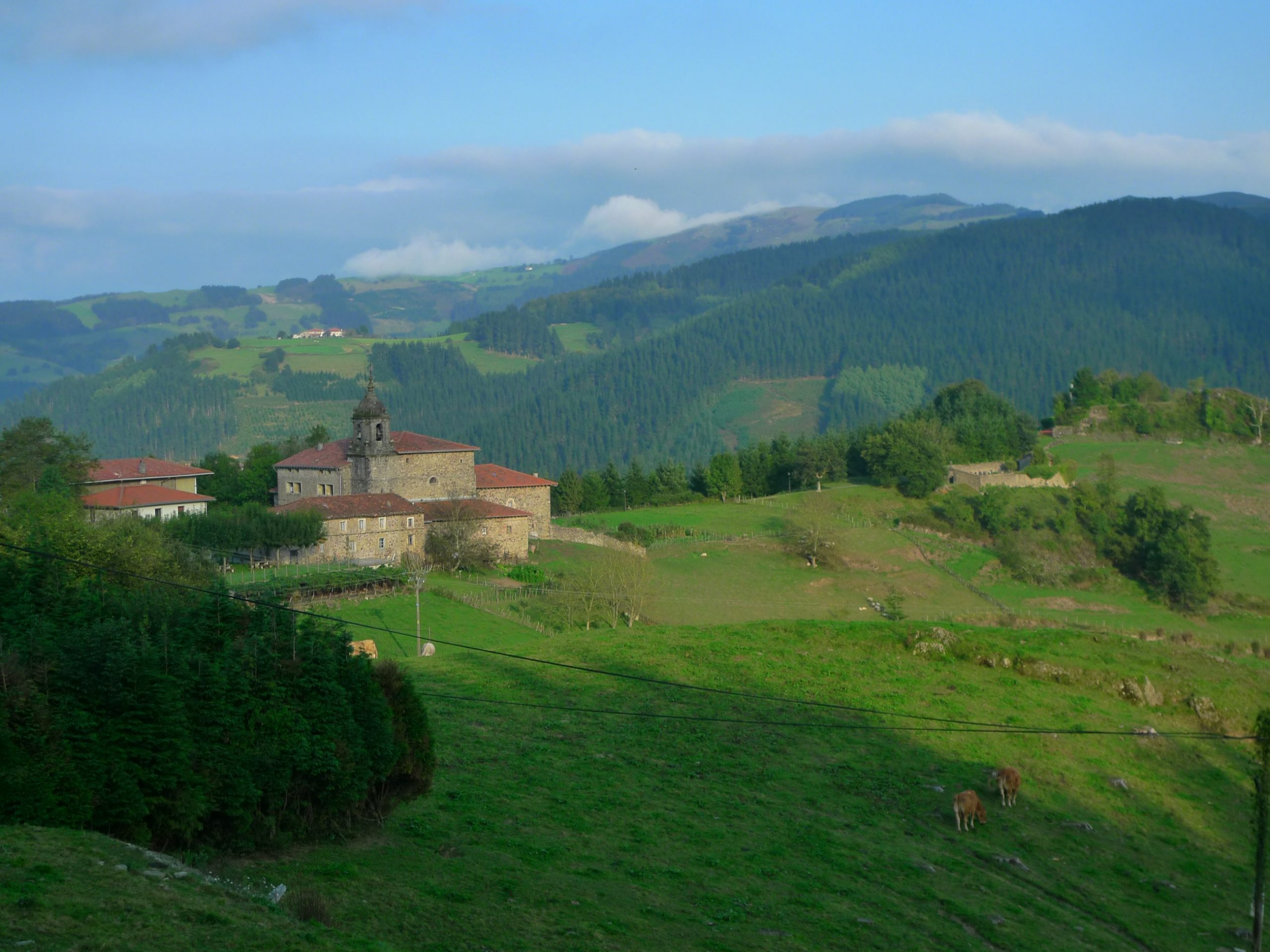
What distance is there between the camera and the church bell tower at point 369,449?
2751 inches

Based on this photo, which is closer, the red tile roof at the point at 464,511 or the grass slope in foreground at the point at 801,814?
the grass slope in foreground at the point at 801,814

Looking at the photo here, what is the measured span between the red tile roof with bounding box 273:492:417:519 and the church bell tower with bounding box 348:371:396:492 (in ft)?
15.6

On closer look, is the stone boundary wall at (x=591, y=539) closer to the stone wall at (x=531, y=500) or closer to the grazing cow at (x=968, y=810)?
the stone wall at (x=531, y=500)

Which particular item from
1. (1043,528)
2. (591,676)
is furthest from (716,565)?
(591,676)

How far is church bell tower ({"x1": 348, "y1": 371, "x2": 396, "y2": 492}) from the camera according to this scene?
69.9 m

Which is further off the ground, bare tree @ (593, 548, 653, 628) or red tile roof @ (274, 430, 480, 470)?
red tile roof @ (274, 430, 480, 470)

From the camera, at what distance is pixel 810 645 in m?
39.6

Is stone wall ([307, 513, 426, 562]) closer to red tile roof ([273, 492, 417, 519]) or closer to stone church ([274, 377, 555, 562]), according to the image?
stone church ([274, 377, 555, 562])

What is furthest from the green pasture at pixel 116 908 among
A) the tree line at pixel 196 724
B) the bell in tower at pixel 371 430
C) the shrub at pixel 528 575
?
the bell in tower at pixel 371 430

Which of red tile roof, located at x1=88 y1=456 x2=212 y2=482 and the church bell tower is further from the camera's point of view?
red tile roof, located at x1=88 y1=456 x2=212 y2=482

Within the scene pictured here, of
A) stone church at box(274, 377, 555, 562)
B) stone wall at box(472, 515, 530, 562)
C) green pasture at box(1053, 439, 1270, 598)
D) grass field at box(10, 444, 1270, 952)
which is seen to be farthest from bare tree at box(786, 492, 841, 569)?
grass field at box(10, 444, 1270, 952)

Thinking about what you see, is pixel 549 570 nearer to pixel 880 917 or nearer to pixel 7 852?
pixel 880 917

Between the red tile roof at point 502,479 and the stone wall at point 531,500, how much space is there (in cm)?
21

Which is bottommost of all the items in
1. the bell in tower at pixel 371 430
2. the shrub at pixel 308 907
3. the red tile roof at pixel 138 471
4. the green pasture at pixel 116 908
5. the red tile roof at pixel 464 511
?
the red tile roof at pixel 464 511
